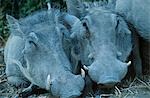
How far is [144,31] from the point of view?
4621mm

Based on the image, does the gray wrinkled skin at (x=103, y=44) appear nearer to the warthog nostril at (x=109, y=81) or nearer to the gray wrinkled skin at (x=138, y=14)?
the warthog nostril at (x=109, y=81)

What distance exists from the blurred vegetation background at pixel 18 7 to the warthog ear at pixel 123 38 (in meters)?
2.38

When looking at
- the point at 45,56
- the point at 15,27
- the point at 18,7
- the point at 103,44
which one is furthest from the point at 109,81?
the point at 18,7

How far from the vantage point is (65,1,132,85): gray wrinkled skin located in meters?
4.12

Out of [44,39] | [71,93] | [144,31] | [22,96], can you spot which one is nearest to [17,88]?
[22,96]

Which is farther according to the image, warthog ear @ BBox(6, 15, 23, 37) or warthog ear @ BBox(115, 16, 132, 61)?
warthog ear @ BBox(6, 15, 23, 37)

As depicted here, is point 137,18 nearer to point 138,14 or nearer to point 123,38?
point 138,14

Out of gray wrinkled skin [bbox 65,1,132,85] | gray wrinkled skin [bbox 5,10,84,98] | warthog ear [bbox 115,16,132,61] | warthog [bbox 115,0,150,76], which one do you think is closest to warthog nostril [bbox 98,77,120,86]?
gray wrinkled skin [bbox 65,1,132,85]

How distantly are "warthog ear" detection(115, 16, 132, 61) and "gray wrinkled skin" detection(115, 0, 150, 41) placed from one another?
120mm

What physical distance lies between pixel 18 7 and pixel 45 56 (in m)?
3.42

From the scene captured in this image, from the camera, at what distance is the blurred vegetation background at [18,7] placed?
7.08 m

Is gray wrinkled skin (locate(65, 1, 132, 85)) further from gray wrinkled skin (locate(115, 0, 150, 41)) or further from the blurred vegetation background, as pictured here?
the blurred vegetation background

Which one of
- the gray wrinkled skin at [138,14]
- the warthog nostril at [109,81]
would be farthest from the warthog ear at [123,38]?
the warthog nostril at [109,81]

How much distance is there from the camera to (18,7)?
7.58 meters
